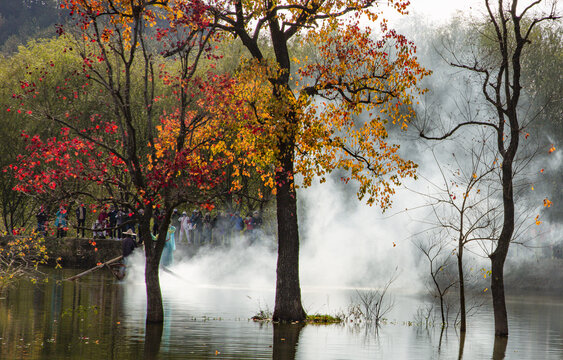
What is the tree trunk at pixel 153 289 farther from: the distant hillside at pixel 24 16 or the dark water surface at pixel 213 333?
the distant hillside at pixel 24 16

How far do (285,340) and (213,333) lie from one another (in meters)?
1.73

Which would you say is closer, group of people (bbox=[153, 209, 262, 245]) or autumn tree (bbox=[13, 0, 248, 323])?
autumn tree (bbox=[13, 0, 248, 323])

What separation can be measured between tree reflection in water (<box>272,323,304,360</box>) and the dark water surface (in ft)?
0.07

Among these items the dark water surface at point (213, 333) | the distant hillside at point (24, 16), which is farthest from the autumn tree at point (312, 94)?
the distant hillside at point (24, 16)

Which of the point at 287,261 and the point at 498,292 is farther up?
the point at 287,261

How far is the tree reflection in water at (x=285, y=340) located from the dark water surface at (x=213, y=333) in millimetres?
21

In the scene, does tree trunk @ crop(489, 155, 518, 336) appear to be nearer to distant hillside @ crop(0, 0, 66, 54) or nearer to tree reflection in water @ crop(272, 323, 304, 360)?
tree reflection in water @ crop(272, 323, 304, 360)

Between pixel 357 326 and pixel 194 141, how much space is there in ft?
20.5

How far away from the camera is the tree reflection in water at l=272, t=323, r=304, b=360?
49.4ft

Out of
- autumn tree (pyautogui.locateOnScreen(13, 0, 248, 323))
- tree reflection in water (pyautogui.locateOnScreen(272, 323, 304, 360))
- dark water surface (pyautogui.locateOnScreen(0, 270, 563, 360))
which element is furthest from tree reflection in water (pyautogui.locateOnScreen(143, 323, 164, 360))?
tree reflection in water (pyautogui.locateOnScreen(272, 323, 304, 360))

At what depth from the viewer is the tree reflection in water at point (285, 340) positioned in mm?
15062

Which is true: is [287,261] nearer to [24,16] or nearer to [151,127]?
[151,127]

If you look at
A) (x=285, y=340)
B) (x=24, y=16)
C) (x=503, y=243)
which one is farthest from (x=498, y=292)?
(x=24, y=16)

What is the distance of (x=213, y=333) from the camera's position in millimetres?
18031
